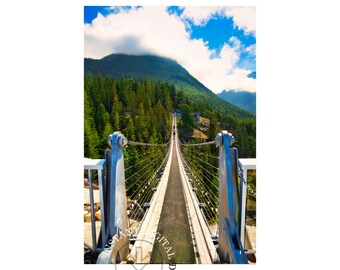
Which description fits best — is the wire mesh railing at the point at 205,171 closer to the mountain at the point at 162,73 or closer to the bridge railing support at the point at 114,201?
the mountain at the point at 162,73

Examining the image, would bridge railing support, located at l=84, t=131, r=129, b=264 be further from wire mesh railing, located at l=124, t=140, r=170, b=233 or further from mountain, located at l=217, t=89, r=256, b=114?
mountain, located at l=217, t=89, r=256, b=114

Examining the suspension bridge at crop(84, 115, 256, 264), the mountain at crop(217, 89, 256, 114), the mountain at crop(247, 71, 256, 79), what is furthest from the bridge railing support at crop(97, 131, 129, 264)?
the mountain at crop(247, 71, 256, 79)

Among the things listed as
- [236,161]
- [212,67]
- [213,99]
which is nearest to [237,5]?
[212,67]

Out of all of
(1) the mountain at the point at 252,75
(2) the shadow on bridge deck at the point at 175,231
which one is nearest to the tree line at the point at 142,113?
(1) the mountain at the point at 252,75

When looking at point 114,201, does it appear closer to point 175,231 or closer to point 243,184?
point 175,231

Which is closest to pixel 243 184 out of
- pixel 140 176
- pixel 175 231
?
pixel 175 231

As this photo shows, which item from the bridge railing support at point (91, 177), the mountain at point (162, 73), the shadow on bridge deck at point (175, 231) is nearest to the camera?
the bridge railing support at point (91, 177)

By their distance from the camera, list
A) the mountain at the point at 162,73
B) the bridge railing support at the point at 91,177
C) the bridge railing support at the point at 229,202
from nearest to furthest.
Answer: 1. the bridge railing support at the point at 229,202
2. the bridge railing support at the point at 91,177
3. the mountain at the point at 162,73
